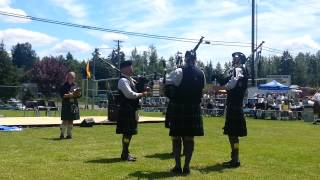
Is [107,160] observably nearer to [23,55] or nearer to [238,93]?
[238,93]

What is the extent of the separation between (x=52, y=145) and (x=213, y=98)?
24515mm

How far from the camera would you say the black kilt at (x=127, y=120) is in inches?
369

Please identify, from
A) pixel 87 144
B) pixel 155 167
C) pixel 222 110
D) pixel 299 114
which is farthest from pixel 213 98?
pixel 155 167

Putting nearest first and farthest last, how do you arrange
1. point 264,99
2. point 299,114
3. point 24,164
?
point 24,164
point 299,114
point 264,99

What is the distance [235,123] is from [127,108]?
1.84 meters

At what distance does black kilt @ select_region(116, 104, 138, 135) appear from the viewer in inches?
369

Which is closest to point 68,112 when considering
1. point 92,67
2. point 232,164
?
point 232,164

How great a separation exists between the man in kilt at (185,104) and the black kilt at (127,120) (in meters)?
1.28

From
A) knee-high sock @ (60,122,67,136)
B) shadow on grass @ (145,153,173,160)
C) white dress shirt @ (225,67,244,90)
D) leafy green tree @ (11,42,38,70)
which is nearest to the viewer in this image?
white dress shirt @ (225,67,244,90)

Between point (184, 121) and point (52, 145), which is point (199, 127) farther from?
point (52, 145)

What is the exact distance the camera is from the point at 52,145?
1173cm

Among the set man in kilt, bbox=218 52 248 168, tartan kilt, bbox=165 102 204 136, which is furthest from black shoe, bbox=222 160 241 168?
tartan kilt, bbox=165 102 204 136

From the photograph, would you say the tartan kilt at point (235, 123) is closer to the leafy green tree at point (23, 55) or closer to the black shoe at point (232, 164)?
the black shoe at point (232, 164)

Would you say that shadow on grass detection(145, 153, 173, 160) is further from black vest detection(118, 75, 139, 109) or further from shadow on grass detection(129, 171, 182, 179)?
shadow on grass detection(129, 171, 182, 179)
